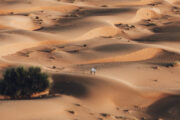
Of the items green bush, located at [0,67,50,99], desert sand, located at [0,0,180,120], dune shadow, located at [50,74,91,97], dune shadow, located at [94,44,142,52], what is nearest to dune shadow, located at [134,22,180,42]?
desert sand, located at [0,0,180,120]

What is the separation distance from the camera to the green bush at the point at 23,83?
22.5 ft

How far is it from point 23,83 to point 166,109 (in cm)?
273

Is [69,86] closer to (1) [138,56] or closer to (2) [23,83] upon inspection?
(2) [23,83]

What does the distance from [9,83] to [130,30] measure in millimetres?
9427

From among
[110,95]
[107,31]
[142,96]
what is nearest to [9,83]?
[110,95]

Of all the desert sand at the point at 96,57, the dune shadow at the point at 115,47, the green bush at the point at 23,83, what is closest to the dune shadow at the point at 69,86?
the desert sand at the point at 96,57

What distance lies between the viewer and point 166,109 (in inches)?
279

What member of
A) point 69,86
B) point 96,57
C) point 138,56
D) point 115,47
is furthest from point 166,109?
point 115,47

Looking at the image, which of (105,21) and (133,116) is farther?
(105,21)

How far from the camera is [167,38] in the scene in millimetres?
14234

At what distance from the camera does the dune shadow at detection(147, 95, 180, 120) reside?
6812 mm

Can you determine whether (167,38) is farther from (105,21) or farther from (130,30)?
(105,21)

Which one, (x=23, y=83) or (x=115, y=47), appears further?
(x=115, y=47)

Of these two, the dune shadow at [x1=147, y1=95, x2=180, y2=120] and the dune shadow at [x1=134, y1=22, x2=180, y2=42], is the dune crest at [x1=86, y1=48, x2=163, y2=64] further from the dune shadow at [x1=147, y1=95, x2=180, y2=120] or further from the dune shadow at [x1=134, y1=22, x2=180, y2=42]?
the dune shadow at [x1=147, y1=95, x2=180, y2=120]
